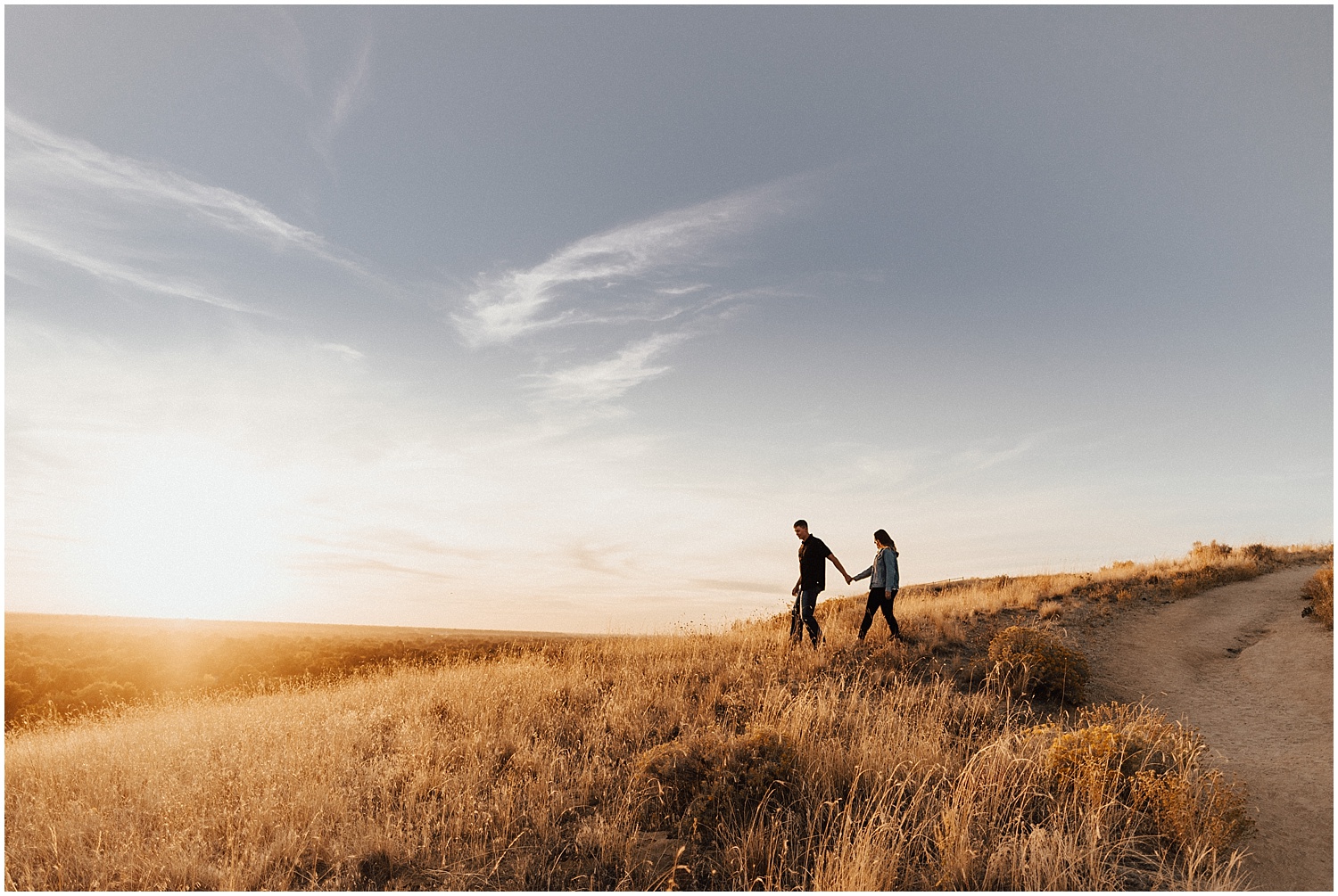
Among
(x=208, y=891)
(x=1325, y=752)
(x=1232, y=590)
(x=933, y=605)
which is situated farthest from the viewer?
(x=1232, y=590)

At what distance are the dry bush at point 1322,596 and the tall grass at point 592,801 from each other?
12.0 meters

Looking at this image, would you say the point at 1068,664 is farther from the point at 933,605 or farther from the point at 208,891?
the point at 208,891

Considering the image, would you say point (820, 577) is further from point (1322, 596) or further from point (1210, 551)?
point (1210, 551)

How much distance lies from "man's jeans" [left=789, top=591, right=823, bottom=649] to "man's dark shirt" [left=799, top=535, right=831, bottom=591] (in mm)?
203

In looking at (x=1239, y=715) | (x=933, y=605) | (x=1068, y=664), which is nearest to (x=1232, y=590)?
(x=933, y=605)

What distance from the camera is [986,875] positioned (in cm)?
535

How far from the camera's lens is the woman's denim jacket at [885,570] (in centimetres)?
1328

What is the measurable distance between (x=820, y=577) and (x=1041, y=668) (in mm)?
4383

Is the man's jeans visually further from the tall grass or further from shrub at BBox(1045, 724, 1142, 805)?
shrub at BBox(1045, 724, 1142, 805)

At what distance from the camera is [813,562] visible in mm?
12930

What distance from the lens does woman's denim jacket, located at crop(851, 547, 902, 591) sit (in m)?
13.3

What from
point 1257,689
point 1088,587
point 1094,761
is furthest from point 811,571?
point 1088,587

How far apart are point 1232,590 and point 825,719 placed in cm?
2207

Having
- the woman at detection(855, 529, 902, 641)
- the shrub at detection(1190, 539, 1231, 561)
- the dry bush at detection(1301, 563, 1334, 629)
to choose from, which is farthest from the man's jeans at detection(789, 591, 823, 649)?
the shrub at detection(1190, 539, 1231, 561)
